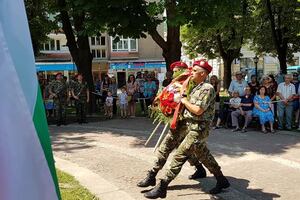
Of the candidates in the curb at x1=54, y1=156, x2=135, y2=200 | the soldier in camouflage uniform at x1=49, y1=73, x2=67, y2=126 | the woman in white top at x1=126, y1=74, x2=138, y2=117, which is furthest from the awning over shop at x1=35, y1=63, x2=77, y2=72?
the curb at x1=54, y1=156, x2=135, y2=200

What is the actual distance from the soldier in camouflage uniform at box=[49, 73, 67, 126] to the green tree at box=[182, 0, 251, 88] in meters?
4.57

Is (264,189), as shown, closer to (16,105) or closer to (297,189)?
(297,189)

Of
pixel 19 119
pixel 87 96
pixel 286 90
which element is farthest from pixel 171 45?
pixel 19 119

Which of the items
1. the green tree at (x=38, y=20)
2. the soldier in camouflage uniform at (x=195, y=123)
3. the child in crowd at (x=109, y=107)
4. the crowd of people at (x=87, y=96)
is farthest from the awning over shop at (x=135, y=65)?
the soldier in camouflage uniform at (x=195, y=123)

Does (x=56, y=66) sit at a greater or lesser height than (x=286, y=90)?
greater

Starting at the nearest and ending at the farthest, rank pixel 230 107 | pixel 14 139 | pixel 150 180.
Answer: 1. pixel 14 139
2. pixel 150 180
3. pixel 230 107

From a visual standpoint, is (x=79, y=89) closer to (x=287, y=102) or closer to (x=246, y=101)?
(x=246, y=101)

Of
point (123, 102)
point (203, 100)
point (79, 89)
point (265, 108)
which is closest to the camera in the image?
point (203, 100)

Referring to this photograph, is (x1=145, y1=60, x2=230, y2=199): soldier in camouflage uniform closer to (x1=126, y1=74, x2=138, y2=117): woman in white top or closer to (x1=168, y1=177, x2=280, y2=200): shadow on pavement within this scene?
(x1=168, y1=177, x2=280, y2=200): shadow on pavement

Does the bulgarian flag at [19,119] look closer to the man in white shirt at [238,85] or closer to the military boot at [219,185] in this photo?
the military boot at [219,185]

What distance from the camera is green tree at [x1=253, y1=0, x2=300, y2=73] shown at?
26.5 metres

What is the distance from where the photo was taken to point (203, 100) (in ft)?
19.7

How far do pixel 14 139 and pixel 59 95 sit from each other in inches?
530

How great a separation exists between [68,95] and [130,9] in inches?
154
